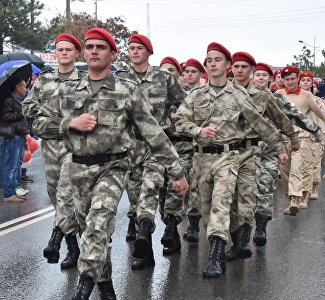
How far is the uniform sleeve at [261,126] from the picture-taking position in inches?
261

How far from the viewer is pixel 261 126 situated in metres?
6.78

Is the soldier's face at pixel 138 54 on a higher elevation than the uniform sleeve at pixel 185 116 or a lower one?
higher

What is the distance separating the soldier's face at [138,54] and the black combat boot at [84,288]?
297 centimetres

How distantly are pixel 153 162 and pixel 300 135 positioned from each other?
4.25 metres

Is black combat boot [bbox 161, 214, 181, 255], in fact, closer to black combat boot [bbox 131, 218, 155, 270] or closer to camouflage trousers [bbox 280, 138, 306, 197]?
black combat boot [bbox 131, 218, 155, 270]

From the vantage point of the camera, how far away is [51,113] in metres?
5.47

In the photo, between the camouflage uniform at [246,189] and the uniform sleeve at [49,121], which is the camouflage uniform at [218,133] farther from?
the uniform sleeve at [49,121]

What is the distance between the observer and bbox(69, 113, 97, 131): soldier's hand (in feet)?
16.5

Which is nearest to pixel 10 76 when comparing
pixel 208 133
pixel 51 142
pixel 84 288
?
pixel 51 142

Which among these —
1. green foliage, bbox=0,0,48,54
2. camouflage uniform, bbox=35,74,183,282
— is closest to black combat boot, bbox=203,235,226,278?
camouflage uniform, bbox=35,74,183,282

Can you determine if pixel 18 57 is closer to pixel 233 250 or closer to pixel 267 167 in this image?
pixel 267 167

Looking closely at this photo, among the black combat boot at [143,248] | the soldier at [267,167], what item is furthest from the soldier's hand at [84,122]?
the soldier at [267,167]

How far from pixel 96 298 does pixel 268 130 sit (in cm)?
227

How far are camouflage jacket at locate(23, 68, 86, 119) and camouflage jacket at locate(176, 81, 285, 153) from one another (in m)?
1.26
